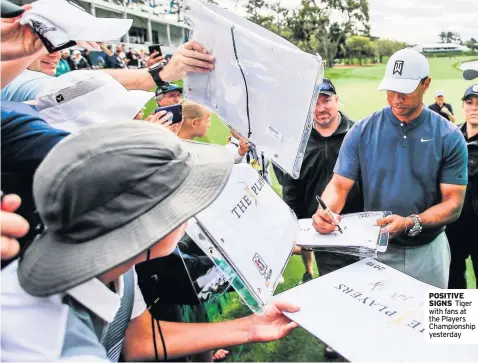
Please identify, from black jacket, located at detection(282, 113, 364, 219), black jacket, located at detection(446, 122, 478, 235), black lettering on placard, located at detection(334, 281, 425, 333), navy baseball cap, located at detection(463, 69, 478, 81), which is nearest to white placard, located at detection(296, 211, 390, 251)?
black lettering on placard, located at detection(334, 281, 425, 333)

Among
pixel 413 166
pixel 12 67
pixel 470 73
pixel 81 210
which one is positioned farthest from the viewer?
pixel 470 73

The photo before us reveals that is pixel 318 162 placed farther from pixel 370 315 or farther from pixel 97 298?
pixel 97 298

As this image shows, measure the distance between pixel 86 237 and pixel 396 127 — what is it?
4.72 feet

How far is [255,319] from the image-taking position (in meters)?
1.07

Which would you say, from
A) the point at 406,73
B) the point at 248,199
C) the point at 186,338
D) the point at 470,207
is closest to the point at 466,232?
the point at 470,207

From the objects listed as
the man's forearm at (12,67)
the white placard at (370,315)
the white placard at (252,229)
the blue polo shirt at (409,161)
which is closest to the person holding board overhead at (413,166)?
the blue polo shirt at (409,161)

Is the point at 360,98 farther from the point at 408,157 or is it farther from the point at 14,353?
the point at 14,353

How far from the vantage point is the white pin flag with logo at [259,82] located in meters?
0.98

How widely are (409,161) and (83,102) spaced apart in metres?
1.24

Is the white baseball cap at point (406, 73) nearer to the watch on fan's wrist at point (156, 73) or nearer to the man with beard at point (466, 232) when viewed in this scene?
the man with beard at point (466, 232)

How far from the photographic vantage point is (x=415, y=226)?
1526 mm

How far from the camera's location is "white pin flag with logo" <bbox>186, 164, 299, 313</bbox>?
0.92 meters

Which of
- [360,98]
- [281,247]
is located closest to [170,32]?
[360,98]

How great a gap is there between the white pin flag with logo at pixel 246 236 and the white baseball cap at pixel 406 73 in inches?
34.2
